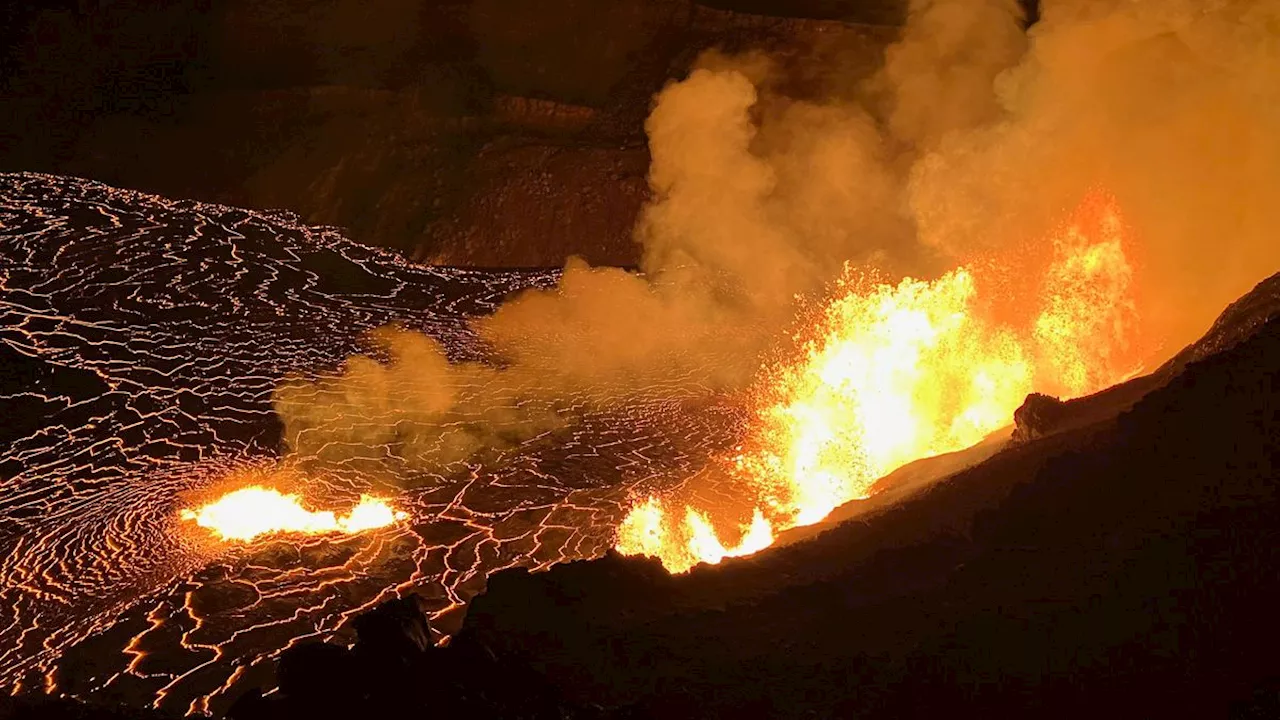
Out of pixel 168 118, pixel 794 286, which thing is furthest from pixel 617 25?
pixel 168 118

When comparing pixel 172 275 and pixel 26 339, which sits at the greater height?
pixel 172 275

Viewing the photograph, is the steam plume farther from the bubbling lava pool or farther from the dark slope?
the dark slope

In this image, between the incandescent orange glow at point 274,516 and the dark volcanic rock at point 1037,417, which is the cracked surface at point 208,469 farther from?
the dark volcanic rock at point 1037,417

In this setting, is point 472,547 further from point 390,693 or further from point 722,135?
point 722,135

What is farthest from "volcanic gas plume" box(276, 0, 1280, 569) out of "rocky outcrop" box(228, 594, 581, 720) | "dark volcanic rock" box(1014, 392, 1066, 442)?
"rocky outcrop" box(228, 594, 581, 720)

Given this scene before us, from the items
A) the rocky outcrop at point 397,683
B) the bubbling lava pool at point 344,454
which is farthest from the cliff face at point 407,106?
the rocky outcrop at point 397,683

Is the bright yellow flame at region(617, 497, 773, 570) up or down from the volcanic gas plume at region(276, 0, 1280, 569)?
down
